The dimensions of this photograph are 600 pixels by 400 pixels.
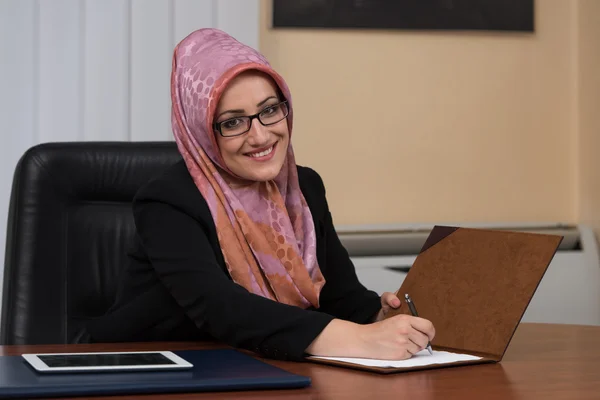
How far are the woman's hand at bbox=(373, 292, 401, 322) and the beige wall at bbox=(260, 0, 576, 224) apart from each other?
111 cm

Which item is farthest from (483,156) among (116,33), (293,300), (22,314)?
(22,314)

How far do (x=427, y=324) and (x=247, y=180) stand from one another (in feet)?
1.89

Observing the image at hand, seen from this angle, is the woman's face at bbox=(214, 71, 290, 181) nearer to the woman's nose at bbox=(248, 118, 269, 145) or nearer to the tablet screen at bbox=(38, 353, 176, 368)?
the woman's nose at bbox=(248, 118, 269, 145)

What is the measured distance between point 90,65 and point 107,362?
1590 mm

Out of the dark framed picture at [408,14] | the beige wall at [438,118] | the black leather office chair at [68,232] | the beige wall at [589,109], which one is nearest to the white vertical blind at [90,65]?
the dark framed picture at [408,14]

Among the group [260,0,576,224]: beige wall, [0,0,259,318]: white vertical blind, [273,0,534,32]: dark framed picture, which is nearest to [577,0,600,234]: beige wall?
[260,0,576,224]: beige wall

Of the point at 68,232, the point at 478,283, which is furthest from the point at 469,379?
the point at 68,232

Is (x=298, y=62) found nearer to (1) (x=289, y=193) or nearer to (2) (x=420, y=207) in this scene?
(2) (x=420, y=207)

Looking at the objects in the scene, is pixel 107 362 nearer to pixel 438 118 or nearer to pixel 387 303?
pixel 387 303

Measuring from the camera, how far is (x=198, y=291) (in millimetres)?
1410

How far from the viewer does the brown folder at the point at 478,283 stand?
4.18 ft

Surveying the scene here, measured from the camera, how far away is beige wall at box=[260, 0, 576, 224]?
2750mm

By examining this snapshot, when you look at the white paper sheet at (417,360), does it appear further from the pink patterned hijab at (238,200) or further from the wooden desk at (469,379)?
the pink patterned hijab at (238,200)

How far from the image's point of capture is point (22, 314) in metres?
1.78
